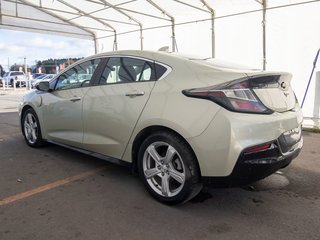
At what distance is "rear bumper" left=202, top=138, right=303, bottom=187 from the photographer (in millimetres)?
2730

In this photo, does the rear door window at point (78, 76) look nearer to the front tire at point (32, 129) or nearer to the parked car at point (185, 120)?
the parked car at point (185, 120)

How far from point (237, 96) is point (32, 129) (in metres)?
3.78

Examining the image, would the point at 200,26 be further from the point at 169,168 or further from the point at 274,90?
the point at 169,168

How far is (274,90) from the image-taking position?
10.1 ft

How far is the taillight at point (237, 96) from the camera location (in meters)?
2.77

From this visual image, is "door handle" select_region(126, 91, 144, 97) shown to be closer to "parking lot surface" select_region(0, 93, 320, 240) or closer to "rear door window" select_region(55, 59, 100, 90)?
"rear door window" select_region(55, 59, 100, 90)

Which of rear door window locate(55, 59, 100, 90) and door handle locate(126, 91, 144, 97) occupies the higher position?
rear door window locate(55, 59, 100, 90)

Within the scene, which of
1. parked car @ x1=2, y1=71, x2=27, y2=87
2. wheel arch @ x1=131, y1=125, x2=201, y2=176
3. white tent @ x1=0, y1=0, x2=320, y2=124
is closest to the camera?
wheel arch @ x1=131, y1=125, x2=201, y2=176

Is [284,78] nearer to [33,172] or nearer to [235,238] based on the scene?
[235,238]

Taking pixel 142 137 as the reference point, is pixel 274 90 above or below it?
above

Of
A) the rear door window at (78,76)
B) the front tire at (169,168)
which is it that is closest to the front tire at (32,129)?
the rear door window at (78,76)

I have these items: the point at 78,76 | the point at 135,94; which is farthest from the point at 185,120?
the point at 78,76

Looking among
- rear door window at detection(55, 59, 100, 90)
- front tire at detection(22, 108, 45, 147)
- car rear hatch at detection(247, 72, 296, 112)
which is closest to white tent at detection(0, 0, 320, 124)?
car rear hatch at detection(247, 72, 296, 112)

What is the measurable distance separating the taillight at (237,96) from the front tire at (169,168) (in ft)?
1.63
